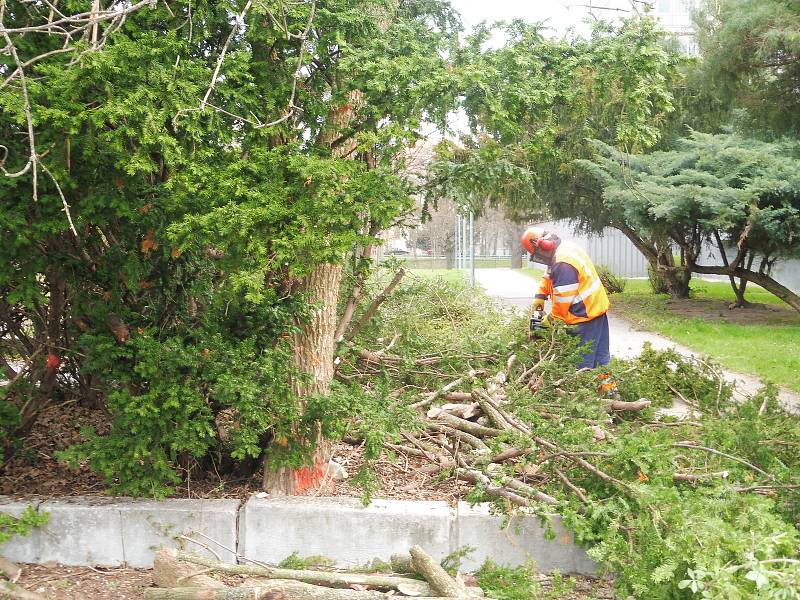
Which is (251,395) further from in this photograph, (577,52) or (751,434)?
(751,434)

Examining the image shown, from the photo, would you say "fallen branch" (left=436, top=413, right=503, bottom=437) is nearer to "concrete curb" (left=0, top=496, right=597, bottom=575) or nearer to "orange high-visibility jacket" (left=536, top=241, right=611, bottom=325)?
"concrete curb" (left=0, top=496, right=597, bottom=575)

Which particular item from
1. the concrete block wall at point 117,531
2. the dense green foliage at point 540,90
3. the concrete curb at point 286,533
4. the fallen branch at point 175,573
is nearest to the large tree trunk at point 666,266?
the dense green foliage at point 540,90

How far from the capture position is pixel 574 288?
6680mm

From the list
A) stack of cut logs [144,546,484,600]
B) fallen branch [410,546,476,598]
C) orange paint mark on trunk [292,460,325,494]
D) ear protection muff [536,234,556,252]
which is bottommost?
stack of cut logs [144,546,484,600]

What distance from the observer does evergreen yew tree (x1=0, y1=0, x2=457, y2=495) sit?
144 inches

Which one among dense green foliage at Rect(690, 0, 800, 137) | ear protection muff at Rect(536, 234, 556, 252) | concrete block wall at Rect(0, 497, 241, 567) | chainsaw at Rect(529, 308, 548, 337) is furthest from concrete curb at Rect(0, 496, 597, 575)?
dense green foliage at Rect(690, 0, 800, 137)

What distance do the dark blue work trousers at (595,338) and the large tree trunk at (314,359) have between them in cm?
277

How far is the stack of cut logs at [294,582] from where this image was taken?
3.40 metres

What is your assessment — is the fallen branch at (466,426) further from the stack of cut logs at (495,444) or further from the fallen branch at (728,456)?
the fallen branch at (728,456)

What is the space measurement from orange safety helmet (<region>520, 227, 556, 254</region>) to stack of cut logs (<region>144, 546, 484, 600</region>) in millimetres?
3906

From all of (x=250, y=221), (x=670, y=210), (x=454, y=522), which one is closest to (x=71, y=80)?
(x=250, y=221)

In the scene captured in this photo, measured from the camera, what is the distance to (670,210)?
15.0 m

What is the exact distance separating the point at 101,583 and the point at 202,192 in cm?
219

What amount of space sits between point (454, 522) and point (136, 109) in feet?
8.76
